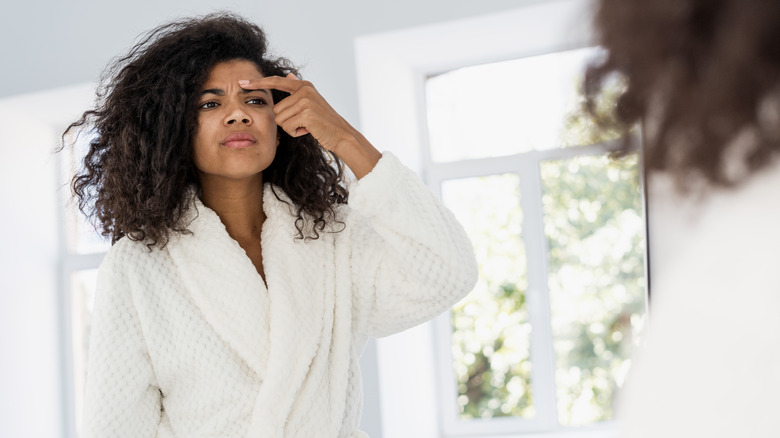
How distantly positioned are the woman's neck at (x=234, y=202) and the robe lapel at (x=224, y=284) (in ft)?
0.16

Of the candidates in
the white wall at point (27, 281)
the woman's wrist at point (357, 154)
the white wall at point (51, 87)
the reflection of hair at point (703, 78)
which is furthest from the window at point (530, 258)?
the reflection of hair at point (703, 78)

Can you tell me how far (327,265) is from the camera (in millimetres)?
1503

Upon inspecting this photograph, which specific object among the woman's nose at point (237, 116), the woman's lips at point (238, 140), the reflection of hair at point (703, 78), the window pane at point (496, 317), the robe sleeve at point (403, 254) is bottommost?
the window pane at point (496, 317)

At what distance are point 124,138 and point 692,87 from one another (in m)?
1.28

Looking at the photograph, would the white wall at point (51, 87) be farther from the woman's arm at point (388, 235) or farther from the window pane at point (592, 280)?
the woman's arm at point (388, 235)

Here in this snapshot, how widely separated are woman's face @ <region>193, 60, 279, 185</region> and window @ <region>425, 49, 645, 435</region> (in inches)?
53.8

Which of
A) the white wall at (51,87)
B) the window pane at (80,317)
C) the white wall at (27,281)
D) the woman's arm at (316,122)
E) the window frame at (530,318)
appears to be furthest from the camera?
the window pane at (80,317)

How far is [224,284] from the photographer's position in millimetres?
1432

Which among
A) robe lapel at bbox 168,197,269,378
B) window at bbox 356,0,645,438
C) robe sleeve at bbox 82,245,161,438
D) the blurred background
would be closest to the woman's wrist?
robe lapel at bbox 168,197,269,378

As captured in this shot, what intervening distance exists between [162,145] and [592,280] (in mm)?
1689

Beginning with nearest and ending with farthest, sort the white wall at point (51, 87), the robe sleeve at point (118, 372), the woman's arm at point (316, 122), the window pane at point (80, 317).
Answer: the robe sleeve at point (118, 372)
the woman's arm at point (316, 122)
the white wall at point (51, 87)
the window pane at point (80, 317)

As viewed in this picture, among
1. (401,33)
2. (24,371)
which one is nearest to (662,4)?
(401,33)

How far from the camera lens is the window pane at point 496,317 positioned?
278 centimetres

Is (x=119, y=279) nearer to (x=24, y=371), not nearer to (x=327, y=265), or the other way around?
(x=327, y=265)
